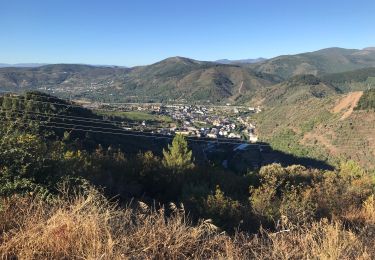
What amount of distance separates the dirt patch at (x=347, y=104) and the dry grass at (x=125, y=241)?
82383mm

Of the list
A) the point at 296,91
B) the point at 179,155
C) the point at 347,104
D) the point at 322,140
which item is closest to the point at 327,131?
the point at 322,140

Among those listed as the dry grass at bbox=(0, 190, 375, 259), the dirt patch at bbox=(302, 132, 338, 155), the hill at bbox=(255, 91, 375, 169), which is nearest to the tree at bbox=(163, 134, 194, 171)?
the dry grass at bbox=(0, 190, 375, 259)

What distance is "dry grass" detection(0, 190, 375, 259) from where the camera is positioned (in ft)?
8.98

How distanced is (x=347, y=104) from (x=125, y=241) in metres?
90.5

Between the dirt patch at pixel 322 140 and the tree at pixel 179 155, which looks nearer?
the tree at pixel 179 155

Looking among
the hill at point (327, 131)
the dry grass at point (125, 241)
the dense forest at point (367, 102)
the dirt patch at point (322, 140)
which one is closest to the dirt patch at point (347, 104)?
the hill at point (327, 131)

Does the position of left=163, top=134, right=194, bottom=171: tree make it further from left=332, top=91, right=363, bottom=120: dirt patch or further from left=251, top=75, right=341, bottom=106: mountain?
left=251, top=75, right=341, bottom=106: mountain

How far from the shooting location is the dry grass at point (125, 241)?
2.74m

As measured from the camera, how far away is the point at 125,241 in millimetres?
2863

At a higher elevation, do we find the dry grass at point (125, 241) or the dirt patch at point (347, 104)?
the dry grass at point (125, 241)

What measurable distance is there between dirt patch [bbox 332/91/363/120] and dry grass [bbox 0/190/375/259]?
270 feet

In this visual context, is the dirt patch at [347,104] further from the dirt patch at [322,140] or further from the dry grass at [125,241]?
the dry grass at [125,241]

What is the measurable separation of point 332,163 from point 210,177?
160 feet

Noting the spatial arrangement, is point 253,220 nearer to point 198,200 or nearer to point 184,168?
point 198,200
